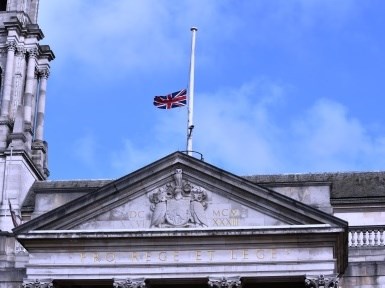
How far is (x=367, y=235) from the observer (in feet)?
151

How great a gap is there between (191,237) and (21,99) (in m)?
26.9

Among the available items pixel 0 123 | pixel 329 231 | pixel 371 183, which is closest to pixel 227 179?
pixel 329 231

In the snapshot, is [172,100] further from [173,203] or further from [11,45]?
[11,45]

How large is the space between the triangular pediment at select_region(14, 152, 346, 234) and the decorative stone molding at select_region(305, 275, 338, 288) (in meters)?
2.56

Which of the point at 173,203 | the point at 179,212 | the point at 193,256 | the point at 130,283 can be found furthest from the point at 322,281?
the point at 130,283

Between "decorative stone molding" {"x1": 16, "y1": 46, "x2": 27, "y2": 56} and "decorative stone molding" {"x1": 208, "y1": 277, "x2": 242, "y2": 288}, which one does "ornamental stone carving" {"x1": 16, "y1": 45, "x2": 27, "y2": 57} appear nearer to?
"decorative stone molding" {"x1": 16, "y1": 46, "x2": 27, "y2": 56}

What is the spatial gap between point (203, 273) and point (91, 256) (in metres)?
4.67

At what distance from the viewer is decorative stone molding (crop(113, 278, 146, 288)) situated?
4312 cm

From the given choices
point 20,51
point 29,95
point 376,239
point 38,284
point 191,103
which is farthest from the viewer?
point 20,51

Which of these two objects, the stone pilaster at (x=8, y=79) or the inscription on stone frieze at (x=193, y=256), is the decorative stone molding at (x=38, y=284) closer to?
the inscription on stone frieze at (x=193, y=256)

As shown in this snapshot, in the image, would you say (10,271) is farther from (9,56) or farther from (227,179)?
(9,56)

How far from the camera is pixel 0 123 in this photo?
2574 inches

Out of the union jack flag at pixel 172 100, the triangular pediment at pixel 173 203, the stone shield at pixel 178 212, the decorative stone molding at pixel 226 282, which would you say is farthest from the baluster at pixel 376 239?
the union jack flag at pixel 172 100

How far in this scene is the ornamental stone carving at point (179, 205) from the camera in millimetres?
43812
